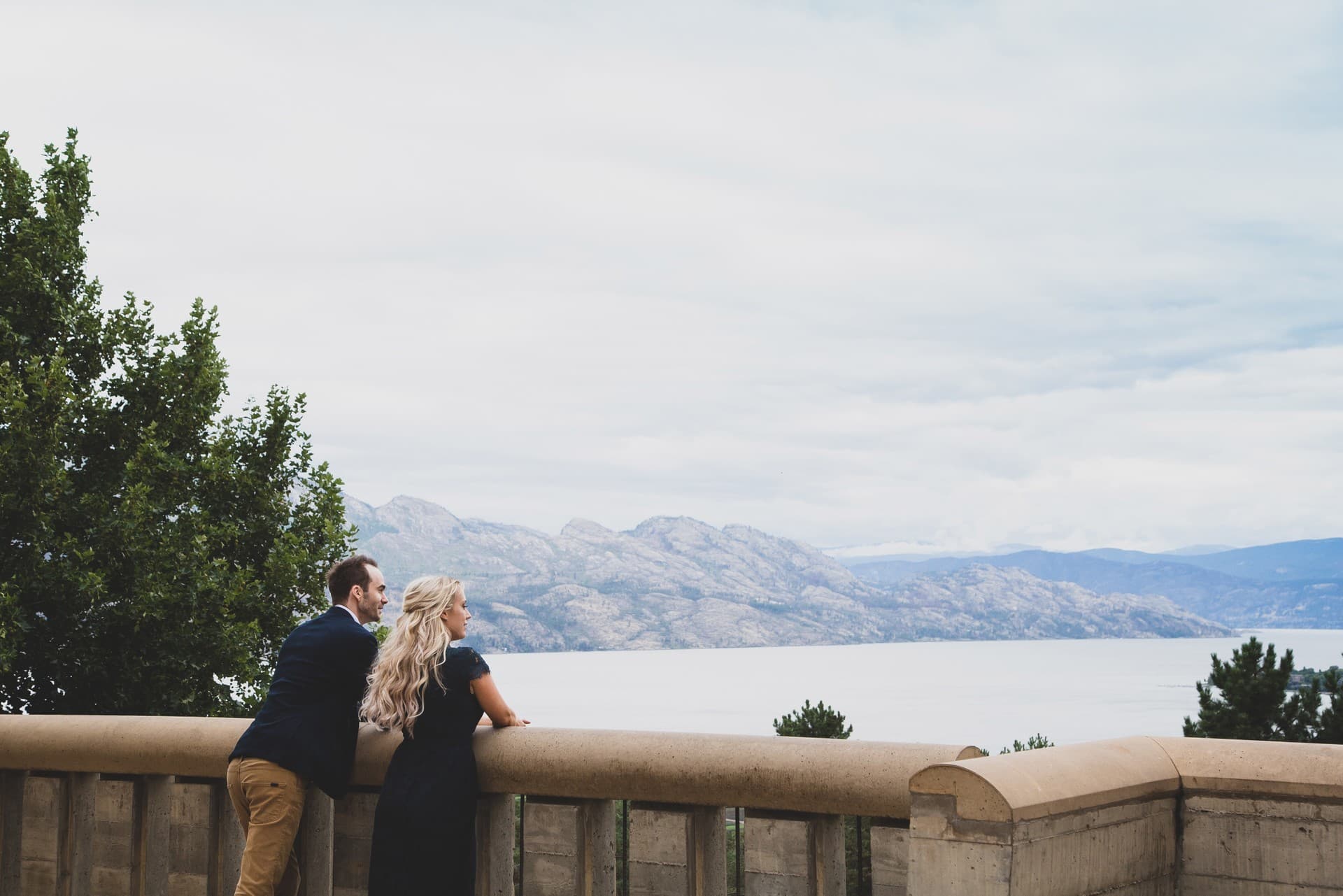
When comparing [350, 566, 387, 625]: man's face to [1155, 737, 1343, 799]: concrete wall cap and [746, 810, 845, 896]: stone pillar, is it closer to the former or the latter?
[746, 810, 845, 896]: stone pillar

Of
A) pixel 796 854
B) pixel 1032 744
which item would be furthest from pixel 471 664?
pixel 1032 744

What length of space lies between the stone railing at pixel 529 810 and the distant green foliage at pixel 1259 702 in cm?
2288

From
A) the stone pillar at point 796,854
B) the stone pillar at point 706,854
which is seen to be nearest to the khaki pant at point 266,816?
the stone pillar at point 706,854

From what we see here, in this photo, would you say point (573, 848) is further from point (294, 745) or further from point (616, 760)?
point (294, 745)

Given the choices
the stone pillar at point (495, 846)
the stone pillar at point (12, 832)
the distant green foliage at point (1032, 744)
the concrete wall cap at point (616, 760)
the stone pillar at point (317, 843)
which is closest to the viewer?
the concrete wall cap at point (616, 760)

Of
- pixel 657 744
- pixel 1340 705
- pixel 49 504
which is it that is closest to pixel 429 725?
pixel 657 744

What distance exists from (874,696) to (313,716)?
583 feet

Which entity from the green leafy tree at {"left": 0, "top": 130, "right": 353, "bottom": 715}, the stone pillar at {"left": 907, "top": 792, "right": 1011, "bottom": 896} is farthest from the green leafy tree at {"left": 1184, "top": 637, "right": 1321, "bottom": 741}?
the stone pillar at {"left": 907, "top": 792, "right": 1011, "bottom": 896}

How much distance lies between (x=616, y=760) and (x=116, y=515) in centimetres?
2194

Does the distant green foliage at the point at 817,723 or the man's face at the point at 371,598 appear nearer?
the man's face at the point at 371,598

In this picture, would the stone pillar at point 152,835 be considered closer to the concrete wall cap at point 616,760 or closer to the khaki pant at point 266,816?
the concrete wall cap at point 616,760

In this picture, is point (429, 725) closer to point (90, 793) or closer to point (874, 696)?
point (90, 793)

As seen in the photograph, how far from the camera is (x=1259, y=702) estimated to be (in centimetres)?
2575

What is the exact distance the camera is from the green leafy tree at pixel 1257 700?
25.4 meters
